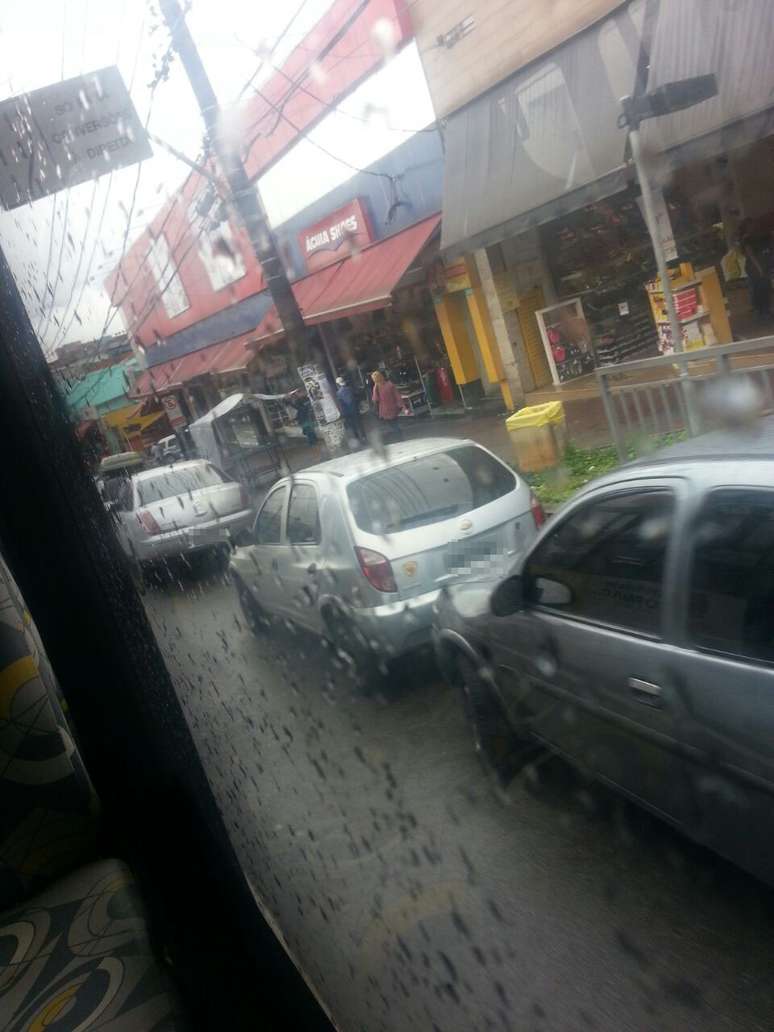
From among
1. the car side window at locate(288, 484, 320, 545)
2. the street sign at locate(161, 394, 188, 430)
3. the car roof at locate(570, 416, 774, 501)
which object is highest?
the street sign at locate(161, 394, 188, 430)

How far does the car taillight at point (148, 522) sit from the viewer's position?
32.8 inches

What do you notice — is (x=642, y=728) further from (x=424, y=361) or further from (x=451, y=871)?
(x=424, y=361)

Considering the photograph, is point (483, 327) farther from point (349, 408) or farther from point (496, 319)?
point (349, 408)

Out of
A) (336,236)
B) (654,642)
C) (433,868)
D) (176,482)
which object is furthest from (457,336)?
(433,868)

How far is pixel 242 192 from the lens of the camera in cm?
64

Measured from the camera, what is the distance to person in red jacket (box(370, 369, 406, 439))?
0.67 meters

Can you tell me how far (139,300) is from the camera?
77cm

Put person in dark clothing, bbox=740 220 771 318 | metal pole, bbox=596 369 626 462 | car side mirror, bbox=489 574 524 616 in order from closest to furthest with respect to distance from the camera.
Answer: person in dark clothing, bbox=740 220 771 318
metal pole, bbox=596 369 626 462
car side mirror, bbox=489 574 524 616

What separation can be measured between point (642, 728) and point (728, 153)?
59 cm

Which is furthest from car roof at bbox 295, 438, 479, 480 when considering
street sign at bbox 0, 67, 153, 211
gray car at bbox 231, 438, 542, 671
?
street sign at bbox 0, 67, 153, 211

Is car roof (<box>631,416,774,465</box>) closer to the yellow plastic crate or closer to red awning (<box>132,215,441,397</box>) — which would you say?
the yellow plastic crate

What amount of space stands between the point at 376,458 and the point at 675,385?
0.27 m

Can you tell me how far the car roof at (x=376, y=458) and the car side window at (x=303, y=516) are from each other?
1.2 inches

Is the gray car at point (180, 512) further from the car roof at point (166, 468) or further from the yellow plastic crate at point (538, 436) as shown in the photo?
the yellow plastic crate at point (538, 436)
